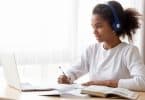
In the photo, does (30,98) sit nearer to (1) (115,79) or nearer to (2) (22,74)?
(1) (115,79)

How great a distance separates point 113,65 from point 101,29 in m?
0.25

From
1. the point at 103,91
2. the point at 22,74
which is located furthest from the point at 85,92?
the point at 22,74

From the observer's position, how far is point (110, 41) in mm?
2096

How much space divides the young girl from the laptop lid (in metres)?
0.33

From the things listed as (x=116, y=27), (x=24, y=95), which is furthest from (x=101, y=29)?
(x=24, y=95)

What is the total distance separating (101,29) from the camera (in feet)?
6.72

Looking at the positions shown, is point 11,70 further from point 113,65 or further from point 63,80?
point 113,65

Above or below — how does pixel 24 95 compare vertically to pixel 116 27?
below

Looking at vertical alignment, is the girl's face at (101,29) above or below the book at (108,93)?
above

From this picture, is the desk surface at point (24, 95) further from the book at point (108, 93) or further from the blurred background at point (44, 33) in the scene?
the blurred background at point (44, 33)

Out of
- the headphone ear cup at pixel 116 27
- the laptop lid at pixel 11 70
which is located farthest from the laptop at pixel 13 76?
the headphone ear cup at pixel 116 27

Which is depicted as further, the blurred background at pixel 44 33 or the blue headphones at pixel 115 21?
the blurred background at pixel 44 33

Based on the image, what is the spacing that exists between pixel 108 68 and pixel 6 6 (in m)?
1.02

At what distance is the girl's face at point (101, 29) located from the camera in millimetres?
2049
